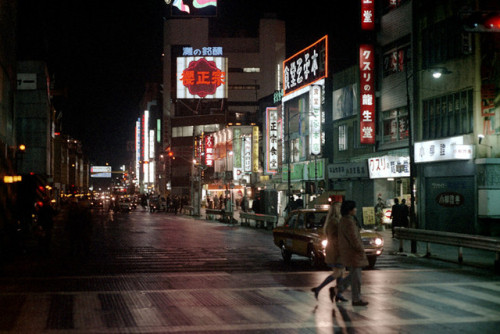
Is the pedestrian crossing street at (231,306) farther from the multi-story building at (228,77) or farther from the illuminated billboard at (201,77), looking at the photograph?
the multi-story building at (228,77)

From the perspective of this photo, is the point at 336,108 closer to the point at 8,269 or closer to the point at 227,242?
the point at 227,242

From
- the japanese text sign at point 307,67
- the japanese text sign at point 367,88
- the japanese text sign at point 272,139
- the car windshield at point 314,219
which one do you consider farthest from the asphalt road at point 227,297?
the japanese text sign at point 272,139

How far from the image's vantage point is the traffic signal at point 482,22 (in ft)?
43.4

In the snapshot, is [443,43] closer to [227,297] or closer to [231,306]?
[227,297]

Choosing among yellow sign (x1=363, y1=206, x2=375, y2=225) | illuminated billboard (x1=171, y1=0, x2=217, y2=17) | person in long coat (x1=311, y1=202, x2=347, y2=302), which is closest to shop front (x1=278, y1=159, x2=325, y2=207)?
yellow sign (x1=363, y1=206, x2=375, y2=225)

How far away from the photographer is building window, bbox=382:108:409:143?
31.3 m

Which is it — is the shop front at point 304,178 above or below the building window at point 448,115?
below

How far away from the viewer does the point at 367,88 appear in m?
32.9

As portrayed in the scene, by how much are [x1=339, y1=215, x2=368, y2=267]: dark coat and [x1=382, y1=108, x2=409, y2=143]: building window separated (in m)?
21.8

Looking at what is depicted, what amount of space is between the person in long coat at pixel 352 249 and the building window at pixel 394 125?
71.4 feet

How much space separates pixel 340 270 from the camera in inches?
424

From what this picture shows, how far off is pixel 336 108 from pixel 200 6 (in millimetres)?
61092

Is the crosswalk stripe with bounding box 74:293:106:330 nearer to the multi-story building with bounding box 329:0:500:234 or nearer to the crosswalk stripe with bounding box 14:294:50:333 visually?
the crosswalk stripe with bounding box 14:294:50:333

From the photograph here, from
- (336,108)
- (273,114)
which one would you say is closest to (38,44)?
(273,114)
